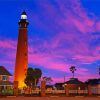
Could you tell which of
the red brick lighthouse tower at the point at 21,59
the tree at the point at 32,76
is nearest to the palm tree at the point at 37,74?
the tree at the point at 32,76

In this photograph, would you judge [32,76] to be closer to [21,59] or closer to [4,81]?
[21,59]

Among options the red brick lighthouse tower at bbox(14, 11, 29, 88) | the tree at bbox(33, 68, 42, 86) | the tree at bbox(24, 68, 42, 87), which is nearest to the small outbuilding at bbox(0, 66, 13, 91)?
the tree at bbox(24, 68, 42, 87)

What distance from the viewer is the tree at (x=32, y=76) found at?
3674 inches

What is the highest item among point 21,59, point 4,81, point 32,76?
point 21,59

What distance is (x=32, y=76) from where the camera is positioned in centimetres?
9481

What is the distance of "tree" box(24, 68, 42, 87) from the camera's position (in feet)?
306

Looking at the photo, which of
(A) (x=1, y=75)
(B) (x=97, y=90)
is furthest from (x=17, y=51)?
(B) (x=97, y=90)

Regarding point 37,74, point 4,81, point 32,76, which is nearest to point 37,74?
point 37,74

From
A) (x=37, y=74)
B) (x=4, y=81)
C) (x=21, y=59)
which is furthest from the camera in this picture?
(x=37, y=74)

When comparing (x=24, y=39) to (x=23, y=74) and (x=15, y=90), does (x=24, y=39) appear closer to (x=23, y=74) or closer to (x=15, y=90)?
(x=23, y=74)

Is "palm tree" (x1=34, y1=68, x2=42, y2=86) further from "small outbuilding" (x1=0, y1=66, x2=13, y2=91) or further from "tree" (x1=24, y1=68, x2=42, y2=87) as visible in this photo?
"small outbuilding" (x1=0, y1=66, x2=13, y2=91)

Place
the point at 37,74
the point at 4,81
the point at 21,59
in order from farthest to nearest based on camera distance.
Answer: the point at 37,74
the point at 21,59
the point at 4,81

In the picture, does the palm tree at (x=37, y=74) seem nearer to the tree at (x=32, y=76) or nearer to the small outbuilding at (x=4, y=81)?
the tree at (x=32, y=76)

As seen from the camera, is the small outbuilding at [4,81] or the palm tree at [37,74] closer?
the small outbuilding at [4,81]
